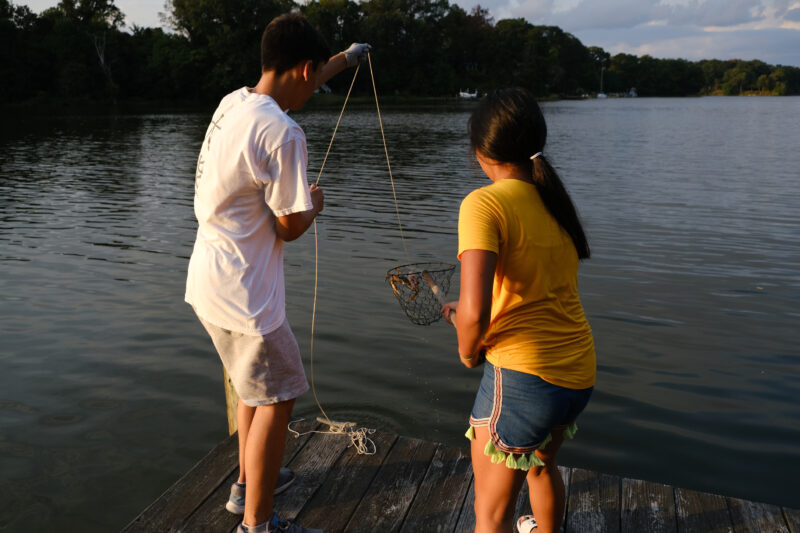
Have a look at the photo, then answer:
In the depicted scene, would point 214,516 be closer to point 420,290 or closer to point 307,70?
point 420,290

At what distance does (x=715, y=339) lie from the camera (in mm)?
7074

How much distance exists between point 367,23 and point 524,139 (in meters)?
107

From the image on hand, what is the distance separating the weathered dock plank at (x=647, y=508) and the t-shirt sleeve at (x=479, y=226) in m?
1.97

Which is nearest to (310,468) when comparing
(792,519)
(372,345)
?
(792,519)

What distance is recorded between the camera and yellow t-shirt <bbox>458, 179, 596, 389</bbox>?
2.20 m

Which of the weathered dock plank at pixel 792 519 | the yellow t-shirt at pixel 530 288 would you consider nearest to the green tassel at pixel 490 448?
the yellow t-shirt at pixel 530 288

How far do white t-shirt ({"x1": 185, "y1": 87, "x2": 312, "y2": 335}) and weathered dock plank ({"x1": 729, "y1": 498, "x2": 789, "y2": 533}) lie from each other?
250cm

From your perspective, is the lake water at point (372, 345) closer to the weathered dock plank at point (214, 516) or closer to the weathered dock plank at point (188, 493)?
the weathered dock plank at point (188, 493)

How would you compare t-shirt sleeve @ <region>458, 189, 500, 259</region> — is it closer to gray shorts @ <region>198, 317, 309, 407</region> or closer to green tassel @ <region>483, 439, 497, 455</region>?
green tassel @ <region>483, 439, 497, 455</region>

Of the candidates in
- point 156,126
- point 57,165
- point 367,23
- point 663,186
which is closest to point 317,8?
point 367,23

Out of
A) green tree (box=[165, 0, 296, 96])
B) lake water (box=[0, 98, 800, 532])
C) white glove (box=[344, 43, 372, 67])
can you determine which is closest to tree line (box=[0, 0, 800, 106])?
green tree (box=[165, 0, 296, 96])

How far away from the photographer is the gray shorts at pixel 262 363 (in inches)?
109

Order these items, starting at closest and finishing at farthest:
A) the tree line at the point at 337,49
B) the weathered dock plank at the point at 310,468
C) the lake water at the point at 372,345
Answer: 1. the weathered dock plank at the point at 310,468
2. the lake water at the point at 372,345
3. the tree line at the point at 337,49

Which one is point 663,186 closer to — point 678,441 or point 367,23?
Answer: point 678,441
